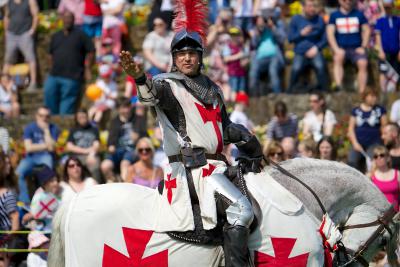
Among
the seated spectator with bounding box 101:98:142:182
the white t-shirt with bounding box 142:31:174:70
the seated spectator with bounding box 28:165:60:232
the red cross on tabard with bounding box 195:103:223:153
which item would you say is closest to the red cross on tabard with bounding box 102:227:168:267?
the red cross on tabard with bounding box 195:103:223:153

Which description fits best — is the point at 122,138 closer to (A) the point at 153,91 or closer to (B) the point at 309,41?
(B) the point at 309,41

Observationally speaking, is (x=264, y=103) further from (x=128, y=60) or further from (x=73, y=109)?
(x=128, y=60)

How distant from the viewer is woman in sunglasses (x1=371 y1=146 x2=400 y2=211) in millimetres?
13592

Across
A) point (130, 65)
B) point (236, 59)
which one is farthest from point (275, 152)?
point (236, 59)

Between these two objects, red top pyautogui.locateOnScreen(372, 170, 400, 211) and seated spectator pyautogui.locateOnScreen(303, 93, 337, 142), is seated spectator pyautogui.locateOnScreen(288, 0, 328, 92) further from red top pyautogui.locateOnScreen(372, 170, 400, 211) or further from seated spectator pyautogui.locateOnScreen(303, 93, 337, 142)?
red top pyautogui.locateOnScreen(372, 170, 400, 211)

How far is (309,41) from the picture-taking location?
18.8 m

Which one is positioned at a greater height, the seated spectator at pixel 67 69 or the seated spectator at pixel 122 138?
the seated spectator at pixel 67 69

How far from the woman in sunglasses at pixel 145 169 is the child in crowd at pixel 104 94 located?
387cm

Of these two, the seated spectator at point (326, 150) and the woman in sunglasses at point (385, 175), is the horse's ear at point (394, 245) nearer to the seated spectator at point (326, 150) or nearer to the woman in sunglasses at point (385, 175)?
the woman in sunglasses at point (385, 175)

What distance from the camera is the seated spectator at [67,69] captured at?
20.2 m

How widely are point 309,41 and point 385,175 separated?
5.41 m

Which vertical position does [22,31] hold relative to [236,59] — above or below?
above

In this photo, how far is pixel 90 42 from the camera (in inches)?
800

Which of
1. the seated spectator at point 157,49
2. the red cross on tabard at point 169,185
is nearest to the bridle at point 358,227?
the red cross on tabard at point 169,185
